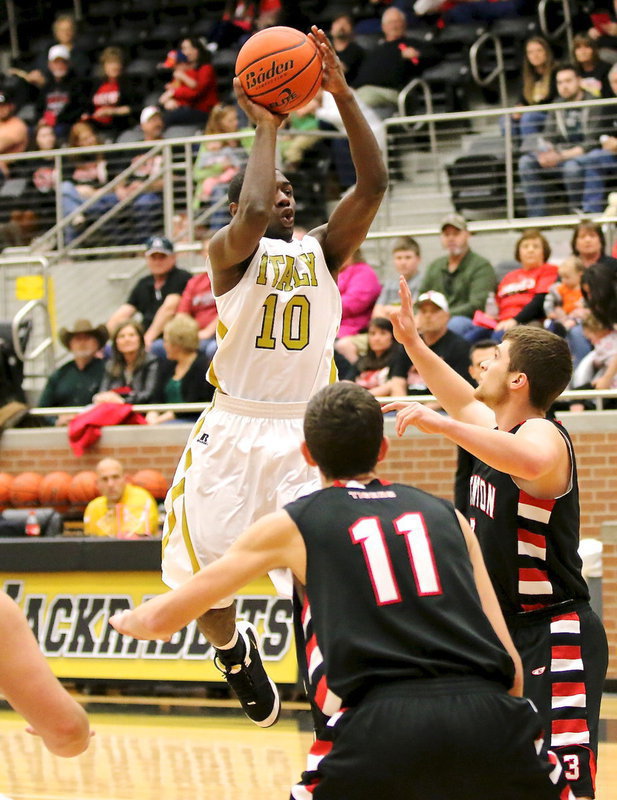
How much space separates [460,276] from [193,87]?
17.3ft

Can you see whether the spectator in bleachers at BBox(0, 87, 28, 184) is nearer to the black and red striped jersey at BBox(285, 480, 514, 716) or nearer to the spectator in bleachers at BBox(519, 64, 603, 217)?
the spectator in bleachers at BBox(519, 64, 603, 217)

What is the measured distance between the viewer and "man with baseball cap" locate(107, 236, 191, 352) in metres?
11.3

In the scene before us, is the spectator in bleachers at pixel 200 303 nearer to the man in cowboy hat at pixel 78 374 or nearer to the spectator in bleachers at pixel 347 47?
the man in cowboy hat at pixel 78 374

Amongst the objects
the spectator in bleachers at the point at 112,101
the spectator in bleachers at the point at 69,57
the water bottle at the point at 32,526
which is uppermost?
the spectator in bleachers at the point at 69,57

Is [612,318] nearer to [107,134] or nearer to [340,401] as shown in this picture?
[340,401]

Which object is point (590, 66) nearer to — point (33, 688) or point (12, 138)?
point (12, 138)

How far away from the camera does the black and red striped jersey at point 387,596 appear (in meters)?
3.22

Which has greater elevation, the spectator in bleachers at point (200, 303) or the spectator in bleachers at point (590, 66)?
the spectator in bleachers at point (590, 66)

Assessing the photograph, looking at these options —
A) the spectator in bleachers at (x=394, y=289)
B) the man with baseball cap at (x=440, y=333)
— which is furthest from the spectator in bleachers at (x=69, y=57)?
the man with baseball cap at (x=440, y=333)

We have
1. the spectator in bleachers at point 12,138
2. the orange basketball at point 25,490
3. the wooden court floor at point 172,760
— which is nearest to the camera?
the wooden court floor at point 172,760

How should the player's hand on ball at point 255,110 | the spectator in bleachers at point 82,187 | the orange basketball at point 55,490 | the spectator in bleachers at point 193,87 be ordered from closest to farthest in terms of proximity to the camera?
the player's hand on ball at point 255,110, the orange basketball at point 55,490, the spectator in bleachers at point 82,187, the spectator in bleachers at point 193,87

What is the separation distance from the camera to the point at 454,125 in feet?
43.8

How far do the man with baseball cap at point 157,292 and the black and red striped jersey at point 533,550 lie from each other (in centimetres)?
708

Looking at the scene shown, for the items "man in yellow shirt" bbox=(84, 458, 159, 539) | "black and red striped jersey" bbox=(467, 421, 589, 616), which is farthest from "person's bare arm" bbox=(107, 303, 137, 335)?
"black and red striped jersey" bbox=(467, 421, 589, 616)
